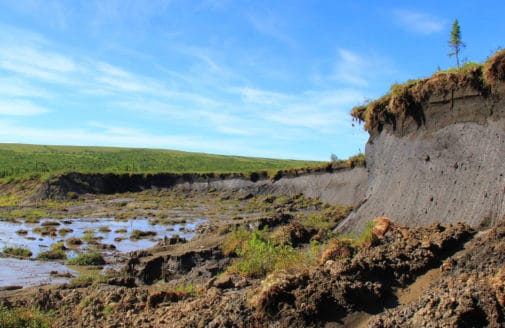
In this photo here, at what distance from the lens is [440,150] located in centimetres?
1381

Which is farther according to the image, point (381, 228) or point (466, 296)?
point (381, 228)

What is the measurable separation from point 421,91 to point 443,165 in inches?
114

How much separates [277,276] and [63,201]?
47.5 meters

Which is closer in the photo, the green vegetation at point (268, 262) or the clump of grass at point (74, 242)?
the green vegetation at point (268, 262)

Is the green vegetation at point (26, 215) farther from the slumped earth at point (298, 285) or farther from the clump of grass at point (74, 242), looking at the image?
the slumped earth at point (298, 285)

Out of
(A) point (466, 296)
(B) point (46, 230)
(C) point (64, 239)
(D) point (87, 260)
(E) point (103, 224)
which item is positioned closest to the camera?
(A) point (466, 296)

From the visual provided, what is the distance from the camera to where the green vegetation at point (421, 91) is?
475 inches

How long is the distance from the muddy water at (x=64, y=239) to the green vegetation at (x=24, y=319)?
188 inches

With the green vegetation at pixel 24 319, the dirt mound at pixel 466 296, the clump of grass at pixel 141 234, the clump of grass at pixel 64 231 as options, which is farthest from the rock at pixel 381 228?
the clump of grass at pixel 64 231

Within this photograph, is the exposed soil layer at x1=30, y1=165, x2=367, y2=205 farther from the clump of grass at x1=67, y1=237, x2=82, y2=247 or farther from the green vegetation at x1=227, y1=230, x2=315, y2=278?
the green vegetation at x1=227, y1=230, x2=315, y2=278

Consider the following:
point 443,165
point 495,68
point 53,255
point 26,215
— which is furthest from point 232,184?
point 495,68

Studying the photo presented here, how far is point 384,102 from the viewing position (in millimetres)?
17203

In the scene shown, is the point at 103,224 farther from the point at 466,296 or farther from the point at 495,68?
the point at 466,296

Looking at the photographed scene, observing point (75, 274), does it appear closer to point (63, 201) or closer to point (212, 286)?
point (212, 286)
